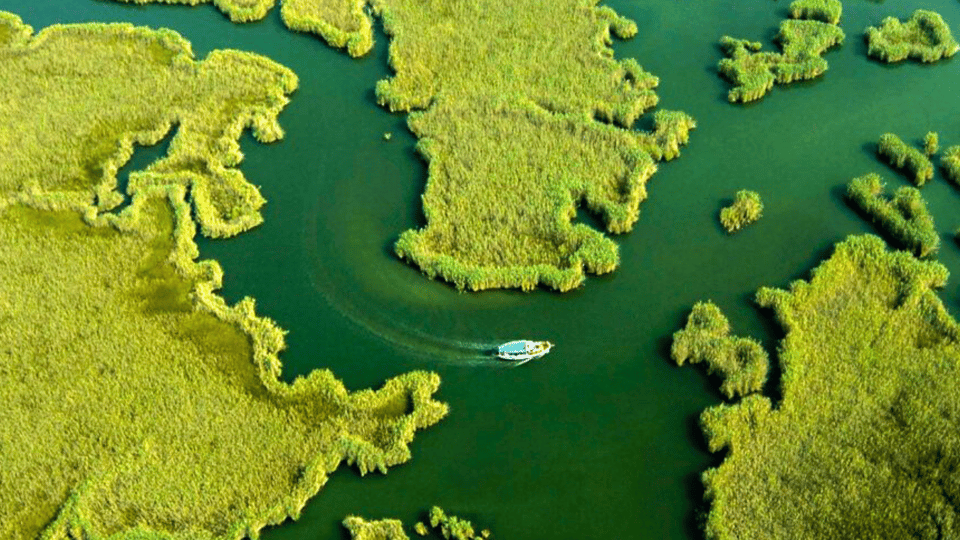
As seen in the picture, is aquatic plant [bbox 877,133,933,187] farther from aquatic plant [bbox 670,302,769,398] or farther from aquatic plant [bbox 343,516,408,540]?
aquatic plant [bbox 343,516,408,540]

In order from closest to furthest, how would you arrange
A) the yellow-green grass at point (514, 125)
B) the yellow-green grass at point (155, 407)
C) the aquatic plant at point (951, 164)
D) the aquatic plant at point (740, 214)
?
the yellow-green grass at point (155, 407), the yellow-green grass at point (514, 125), the aquatic plant at point (740, 214), the aquatic plant at point (951, 164)

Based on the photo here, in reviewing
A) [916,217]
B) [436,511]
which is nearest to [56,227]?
[436,511]

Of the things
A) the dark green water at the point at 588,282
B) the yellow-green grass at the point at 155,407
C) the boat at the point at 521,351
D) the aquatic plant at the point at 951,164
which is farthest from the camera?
the aquatic plant at the point at 951,164

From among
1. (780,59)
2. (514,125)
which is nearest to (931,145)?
(780,59)

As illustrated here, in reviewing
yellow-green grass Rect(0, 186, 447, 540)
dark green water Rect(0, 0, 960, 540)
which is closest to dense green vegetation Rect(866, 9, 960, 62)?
dark green water Rect(0, 0, 960, 540)

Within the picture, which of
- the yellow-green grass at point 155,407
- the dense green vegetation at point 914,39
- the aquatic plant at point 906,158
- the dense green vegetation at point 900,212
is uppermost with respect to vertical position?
the dense green vegetation at point 914,39

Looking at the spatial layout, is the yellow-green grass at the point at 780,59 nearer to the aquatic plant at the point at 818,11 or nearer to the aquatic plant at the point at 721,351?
the aquatic plant at the point at 818,11

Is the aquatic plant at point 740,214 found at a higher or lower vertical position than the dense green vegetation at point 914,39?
lower

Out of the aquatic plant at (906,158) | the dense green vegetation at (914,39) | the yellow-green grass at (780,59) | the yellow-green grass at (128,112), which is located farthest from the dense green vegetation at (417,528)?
the dense green vegetation at (914,39)
